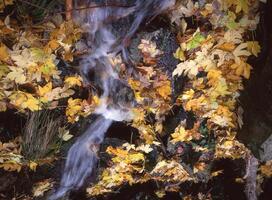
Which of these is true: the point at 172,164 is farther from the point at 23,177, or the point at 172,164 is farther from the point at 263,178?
the point at 23,177

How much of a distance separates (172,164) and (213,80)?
1059 millimetres

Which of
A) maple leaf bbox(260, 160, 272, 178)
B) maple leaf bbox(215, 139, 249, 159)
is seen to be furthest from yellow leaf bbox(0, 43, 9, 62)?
maple leaf bbox(260, 160, 272, 178)

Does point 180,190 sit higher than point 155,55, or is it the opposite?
point 155,55

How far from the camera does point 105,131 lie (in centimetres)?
350

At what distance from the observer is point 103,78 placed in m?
3.54

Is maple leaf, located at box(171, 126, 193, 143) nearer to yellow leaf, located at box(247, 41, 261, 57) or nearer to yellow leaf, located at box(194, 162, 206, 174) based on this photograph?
yellow leaf, located at box(194, 162, 206, 174)

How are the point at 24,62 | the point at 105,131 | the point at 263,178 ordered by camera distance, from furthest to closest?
the point at 105,131 < the point at 263,178 < the point at 24,62

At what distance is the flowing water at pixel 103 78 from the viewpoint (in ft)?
11.0

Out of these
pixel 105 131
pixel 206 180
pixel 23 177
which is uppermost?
pixel 105 131

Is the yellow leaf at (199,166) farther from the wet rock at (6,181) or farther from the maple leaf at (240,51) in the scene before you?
the wet rock at (6,181)

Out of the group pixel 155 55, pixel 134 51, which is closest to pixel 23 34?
pixel 134 51

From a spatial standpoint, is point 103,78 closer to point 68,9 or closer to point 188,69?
point 68,9

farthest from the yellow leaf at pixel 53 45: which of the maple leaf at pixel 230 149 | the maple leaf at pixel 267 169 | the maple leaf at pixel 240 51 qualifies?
the maple leaf at pixel 267 169

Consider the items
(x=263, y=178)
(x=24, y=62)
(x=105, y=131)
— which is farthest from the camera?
(x=105, y=131)
